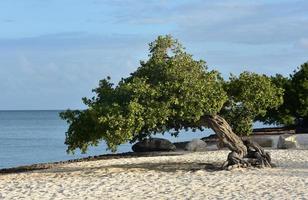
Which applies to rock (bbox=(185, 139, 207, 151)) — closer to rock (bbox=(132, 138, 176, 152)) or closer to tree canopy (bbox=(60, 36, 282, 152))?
rock (bbox=(132, 138, 176, 152))

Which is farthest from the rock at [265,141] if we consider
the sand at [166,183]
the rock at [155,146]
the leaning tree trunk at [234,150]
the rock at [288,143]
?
the leaning tree trunk at [234,150]

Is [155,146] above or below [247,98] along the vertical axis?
below

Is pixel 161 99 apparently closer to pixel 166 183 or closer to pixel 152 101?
pixel 152 101

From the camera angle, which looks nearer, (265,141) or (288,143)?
(288,143)

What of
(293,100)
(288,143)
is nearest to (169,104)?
(288,143)

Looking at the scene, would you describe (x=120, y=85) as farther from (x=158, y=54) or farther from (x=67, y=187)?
(x=67, y=187)

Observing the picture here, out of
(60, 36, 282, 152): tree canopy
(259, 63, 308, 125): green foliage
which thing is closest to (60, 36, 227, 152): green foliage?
(60, 36, 282, 152): tree canopy

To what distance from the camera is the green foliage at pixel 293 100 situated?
43.9 m

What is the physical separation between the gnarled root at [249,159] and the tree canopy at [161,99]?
1.36m

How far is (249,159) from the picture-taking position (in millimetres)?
23109

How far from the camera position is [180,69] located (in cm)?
2205

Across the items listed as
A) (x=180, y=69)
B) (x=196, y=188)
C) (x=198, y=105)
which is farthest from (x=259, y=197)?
(x=180, y=69)

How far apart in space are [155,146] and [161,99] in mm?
14361

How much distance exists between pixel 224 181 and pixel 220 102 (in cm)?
327
